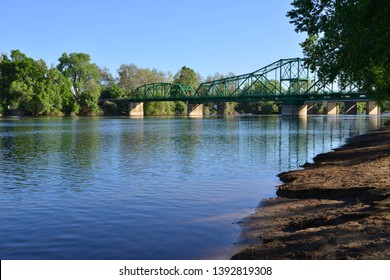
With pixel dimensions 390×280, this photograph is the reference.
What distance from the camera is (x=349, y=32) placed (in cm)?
2445

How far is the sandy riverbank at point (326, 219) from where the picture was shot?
30.3 ft

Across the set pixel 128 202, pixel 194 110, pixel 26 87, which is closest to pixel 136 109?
pixel 194 110

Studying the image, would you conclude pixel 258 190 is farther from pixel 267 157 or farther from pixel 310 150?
pixel 310 150

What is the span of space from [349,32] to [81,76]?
163842 mm

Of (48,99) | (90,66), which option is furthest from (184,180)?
(90,66)

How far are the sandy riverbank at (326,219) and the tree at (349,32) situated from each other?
18.0 feet

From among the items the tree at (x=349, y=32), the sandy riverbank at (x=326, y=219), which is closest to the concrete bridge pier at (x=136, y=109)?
the tree at (x=349, y=32)

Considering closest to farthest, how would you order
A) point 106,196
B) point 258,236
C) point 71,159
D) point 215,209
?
point 258,236, point 215,209, point 106,196, point 71,159

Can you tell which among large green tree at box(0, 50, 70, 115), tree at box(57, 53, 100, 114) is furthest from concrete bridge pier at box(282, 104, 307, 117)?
large green tree at box(0, 50, 70, 115)

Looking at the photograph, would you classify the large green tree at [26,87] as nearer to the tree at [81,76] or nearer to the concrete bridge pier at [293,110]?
the tree at [81,76]

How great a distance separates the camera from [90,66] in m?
178

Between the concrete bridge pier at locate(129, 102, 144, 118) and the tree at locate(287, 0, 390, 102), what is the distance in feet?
499

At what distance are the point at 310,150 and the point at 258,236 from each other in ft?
92.0

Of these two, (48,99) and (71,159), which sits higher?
(48,99)
